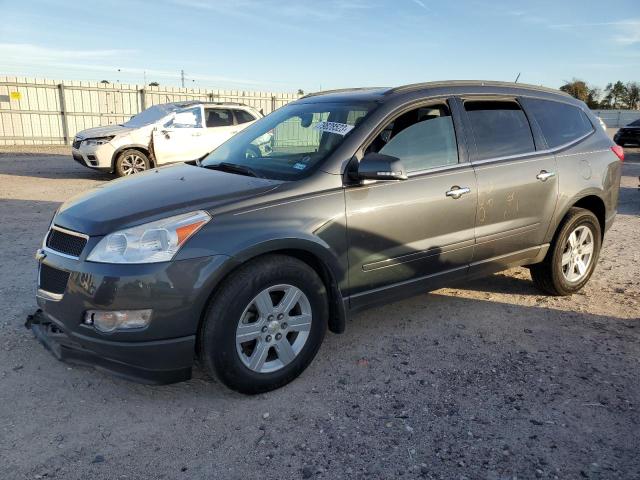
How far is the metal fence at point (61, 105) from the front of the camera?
19469 mm

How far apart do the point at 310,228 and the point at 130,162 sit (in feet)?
31.9

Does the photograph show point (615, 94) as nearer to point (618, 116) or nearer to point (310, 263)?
point (618, 116)

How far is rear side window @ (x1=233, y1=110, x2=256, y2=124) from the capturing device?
40.5 ft

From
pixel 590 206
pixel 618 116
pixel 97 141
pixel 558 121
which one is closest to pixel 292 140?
pixel 558 121

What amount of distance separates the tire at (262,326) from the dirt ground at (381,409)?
0.17 meters

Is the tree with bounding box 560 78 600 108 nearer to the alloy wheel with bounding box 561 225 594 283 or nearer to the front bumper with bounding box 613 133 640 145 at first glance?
the front bumper with bounding box 613 133 640 145

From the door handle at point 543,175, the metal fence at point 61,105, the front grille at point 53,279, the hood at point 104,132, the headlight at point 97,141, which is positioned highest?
the metal fence at point 61,105

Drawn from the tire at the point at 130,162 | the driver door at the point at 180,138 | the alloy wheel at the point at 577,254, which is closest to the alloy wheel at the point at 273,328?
the alloy wheel at the point at 577,254

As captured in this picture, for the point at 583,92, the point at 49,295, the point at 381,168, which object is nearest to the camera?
the point at 49,295

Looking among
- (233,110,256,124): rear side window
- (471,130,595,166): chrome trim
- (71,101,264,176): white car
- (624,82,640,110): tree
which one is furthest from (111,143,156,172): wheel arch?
(624,82,640,110): tree

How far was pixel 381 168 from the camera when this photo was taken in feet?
10.7

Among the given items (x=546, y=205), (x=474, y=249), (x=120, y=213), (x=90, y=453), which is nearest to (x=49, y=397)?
(x=90, y=453)

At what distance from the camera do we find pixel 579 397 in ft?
10.4

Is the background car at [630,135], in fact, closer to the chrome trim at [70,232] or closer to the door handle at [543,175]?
the door handle at [543,175]
